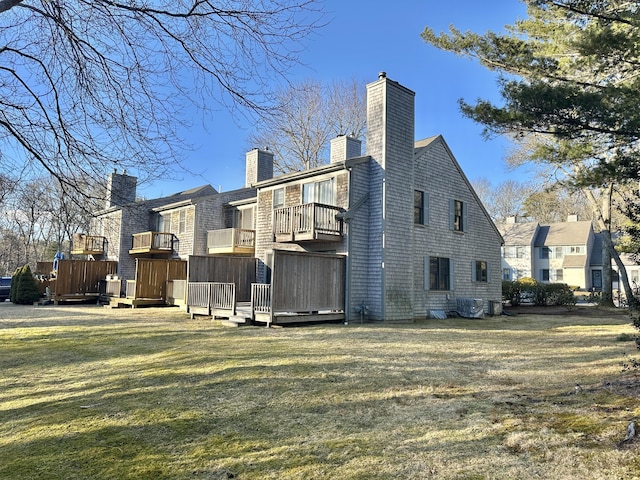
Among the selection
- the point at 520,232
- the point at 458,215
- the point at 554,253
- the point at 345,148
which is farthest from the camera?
the point at 520,232

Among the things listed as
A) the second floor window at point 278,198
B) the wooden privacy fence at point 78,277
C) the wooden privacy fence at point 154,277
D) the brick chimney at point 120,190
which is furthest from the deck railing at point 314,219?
the wooden privacy fence at point 78,277

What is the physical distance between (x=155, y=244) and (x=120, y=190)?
21106mm

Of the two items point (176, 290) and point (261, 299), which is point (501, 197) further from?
point (261, 299)

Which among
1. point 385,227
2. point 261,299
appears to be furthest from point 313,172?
point 261,299

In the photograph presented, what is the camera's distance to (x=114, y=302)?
20672mm

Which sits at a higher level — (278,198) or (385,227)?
(278,198)

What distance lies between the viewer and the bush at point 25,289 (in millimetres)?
22703

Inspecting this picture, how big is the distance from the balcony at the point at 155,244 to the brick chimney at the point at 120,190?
814 inches

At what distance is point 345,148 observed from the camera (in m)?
18.6

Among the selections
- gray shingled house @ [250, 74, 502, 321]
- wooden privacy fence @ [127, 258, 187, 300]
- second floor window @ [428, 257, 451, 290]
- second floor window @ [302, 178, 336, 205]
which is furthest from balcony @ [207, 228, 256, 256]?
second floor window @ [428, 257, 451, 290]

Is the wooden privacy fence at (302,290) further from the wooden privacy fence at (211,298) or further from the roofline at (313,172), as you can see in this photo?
the roofline at (313,172)

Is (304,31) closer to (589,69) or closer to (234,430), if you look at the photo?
(234,430)

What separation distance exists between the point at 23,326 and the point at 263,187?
9681mm

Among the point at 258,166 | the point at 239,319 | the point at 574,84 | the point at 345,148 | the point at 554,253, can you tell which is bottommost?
the point at 239,319
